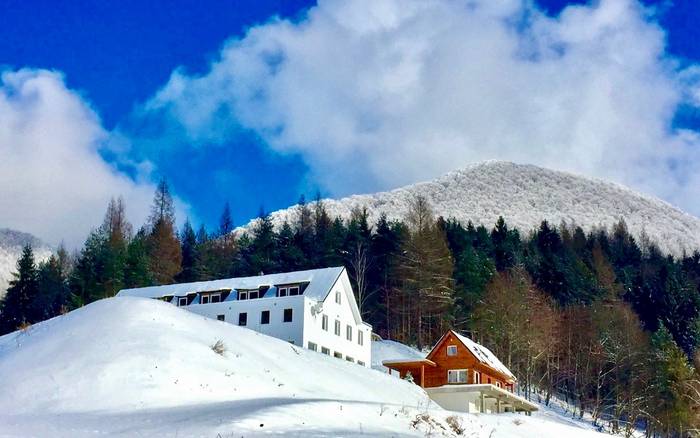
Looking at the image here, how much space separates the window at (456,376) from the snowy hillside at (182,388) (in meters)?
15.5

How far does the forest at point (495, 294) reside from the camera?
2906 inches

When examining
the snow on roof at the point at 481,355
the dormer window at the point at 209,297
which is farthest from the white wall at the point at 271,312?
the snow on roof at the point at 481,355

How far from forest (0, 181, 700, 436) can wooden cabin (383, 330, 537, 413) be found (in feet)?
33.1

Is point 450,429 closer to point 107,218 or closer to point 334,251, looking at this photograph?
point 334,251

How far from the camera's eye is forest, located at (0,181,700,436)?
7381 cm

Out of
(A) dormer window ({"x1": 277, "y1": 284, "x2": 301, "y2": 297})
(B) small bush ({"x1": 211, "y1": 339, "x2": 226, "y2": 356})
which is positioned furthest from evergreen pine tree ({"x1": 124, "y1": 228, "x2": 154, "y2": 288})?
(B) small bush ({"x1": 211, "y1": 339, "x2": 226, "y2": 356})

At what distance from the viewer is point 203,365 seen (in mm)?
32406

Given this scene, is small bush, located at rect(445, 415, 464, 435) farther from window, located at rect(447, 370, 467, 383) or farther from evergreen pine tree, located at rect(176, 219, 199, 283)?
evergreen pine tree, located at rect(176, 219, 199, 283)

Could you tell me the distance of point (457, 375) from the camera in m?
63.4

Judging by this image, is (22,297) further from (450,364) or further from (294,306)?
(450,364)

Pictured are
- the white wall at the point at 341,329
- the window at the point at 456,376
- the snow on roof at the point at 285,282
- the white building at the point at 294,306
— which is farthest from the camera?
the window at the point at 456,376

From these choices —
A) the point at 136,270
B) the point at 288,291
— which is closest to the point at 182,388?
the point at 288,291

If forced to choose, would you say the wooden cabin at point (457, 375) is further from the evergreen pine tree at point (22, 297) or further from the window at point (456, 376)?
the evergreen pine tree at point (22, 297)

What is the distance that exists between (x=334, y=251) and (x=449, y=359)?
28.8 meters
